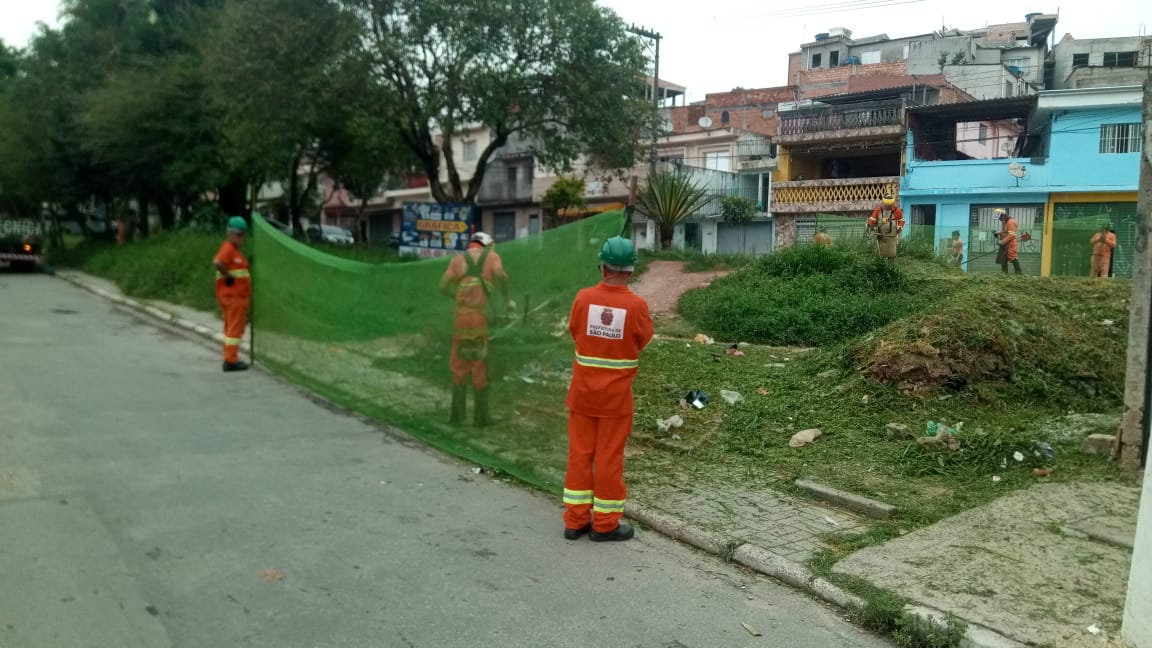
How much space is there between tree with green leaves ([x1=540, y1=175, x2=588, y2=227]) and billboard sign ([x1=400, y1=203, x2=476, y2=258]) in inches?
824

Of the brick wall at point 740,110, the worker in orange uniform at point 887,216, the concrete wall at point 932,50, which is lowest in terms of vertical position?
the worker in orange uniform at point 887,216

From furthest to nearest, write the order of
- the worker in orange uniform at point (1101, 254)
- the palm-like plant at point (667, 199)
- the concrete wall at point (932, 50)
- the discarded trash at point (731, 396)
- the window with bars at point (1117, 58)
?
the concrete wall at point (932, 50) → the window with bars at point (1117, 58) → the palm-like plant at point (667, 199) → the worker in orange uniform at point (1101, 254) → the discarded trash at point (731, 396)

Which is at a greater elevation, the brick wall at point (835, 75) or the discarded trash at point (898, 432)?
the brick wall at point (835, 75)

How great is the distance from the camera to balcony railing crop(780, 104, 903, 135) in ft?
110

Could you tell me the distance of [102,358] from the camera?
1123cm

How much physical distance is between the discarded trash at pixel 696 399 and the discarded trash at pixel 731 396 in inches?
7.9

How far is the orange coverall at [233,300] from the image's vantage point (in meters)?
10.7

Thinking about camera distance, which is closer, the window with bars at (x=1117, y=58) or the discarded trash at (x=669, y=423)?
the discarded trash at (x=669, y=423)

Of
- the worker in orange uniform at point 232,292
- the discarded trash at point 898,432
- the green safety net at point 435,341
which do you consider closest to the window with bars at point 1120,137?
the discarded trash at point 898,432

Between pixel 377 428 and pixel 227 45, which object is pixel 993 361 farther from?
pixel 227 45

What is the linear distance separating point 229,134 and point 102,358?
11.3 metres

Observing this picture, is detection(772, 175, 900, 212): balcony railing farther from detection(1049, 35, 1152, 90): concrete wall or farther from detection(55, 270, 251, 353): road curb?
detection(55, 270, 251, 353): road curb

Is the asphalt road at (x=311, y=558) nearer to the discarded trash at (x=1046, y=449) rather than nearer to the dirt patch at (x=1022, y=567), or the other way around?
the dirt patch at (x=1022, y=567)

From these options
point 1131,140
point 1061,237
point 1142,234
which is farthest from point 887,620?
point 1131,140
